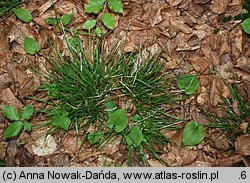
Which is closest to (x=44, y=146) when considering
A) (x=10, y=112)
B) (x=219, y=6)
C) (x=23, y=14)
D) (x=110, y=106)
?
(x=10, y=112)

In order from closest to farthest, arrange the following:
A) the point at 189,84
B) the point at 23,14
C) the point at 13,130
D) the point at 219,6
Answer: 1. the point at 13,130
2. the point at 189,84
3. the point at 23,14
4. the point at 219,6

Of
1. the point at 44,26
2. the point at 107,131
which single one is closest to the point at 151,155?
the point at 107,131

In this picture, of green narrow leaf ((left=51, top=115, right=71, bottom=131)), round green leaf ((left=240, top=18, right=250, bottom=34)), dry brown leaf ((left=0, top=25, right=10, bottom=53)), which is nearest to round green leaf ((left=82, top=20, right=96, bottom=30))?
dry brown leaf ((left=0, top=25, right=10, bottom=53))

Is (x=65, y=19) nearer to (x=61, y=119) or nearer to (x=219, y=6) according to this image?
(x=61, y=119)

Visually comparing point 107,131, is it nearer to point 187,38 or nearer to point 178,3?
point 187,38

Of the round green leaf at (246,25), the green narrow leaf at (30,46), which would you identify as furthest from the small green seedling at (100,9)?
A: the round green leaf at (246,25)

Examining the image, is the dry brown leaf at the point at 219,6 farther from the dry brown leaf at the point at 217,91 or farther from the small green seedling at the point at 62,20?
the small green seedling at the point at 62,20

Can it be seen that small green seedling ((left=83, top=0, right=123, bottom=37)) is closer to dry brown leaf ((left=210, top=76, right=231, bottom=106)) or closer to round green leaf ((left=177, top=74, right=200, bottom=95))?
round green leaf ((left=177, top=74, right=200, bottom=95))
